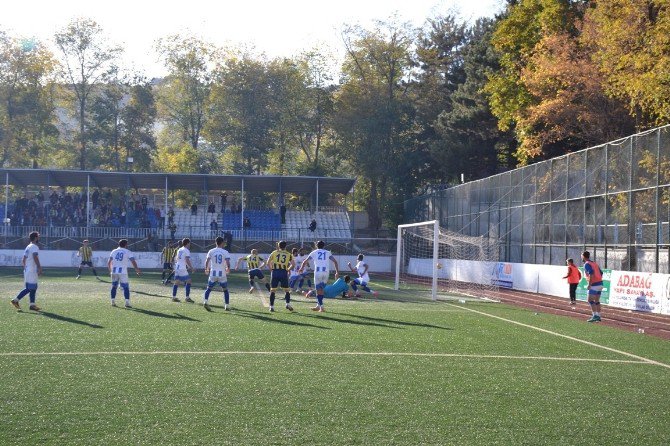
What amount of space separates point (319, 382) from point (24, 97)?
199ft

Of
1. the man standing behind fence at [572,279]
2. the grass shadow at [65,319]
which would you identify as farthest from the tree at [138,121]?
the grass shadow at [65,319]

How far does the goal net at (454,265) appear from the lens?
108ft

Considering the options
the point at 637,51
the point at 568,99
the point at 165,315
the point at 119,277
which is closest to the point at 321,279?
the point at 165,315

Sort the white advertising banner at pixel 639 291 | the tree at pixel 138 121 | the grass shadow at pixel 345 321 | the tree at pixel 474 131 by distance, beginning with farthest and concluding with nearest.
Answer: the tree at pixel 138 121, the tree at pixel 474 131, the white advertising banner at pixel 639 291, the grass shadow at pixel 345 321

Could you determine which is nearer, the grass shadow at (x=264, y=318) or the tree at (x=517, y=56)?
the grass shadow at (x=264, y=318)

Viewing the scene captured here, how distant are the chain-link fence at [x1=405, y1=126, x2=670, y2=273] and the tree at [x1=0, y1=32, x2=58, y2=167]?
39.9m

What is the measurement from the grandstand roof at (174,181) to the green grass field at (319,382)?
3586 cm

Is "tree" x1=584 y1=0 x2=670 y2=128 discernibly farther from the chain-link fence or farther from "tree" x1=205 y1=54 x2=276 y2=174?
"tree" x1=205 y1=54 x2=276 y2=174

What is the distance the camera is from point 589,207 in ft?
94.5

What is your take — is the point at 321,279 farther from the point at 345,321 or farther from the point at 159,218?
the point at 159,218

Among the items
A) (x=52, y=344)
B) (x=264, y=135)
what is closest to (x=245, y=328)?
(x=52, y=344)

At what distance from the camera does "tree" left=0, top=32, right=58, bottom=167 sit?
6381cm

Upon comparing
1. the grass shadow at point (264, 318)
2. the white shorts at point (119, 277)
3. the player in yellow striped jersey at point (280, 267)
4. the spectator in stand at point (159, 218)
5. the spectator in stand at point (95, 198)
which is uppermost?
the spectator in stand at point (95, 198)

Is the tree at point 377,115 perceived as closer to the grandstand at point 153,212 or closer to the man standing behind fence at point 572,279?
the grandstand at point 153,212
